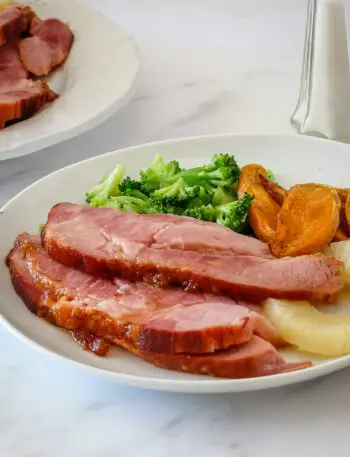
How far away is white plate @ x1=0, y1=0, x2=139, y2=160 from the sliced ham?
0.64 meters

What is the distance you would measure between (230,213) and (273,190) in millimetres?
158

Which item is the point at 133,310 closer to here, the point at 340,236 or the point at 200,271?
the point at 200,271

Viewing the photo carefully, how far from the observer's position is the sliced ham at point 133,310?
1.63 metres

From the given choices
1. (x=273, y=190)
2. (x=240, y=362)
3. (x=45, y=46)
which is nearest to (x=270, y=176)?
(x=273, y=190)

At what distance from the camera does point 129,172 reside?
7.97 ft

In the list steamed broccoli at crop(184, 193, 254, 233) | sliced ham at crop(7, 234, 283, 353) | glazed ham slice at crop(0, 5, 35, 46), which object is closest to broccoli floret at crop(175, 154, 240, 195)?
steamed broccoli at crop(184, 193, 254, 233)

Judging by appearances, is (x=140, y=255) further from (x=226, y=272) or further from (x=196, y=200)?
(x=196, y=200)

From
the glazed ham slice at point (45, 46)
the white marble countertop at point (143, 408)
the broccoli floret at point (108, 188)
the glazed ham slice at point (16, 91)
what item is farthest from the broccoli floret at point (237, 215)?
the glazed ham slice at point (45, 46)

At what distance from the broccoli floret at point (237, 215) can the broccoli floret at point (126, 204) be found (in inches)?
8.2

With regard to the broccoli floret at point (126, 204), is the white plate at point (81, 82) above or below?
above

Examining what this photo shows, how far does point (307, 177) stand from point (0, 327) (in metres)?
0.90

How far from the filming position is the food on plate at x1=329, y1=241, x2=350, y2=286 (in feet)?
6.12

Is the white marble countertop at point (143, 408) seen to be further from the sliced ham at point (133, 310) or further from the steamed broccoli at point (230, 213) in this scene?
the steamed broccoli at point (230, 213)

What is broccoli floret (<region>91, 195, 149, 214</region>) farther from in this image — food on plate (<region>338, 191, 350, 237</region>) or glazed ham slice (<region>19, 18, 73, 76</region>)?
glazed ham slice (<region>19, 18, 73, 76</region>)
